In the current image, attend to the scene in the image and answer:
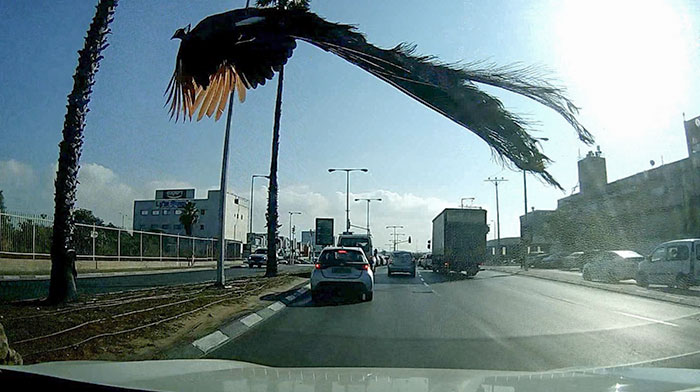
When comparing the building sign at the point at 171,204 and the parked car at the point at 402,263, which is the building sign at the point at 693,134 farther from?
the building sign at the point at 171,204

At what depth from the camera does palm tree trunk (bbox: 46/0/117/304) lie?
388 inches

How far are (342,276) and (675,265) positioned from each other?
13.3m

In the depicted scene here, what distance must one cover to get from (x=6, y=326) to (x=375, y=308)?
28.4 ft

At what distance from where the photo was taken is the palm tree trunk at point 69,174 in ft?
32.3

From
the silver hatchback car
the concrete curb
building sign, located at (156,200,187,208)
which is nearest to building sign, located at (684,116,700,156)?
the silver hatchback car

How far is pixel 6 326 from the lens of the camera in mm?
7785

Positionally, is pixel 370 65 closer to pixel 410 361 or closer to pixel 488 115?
pixel 488 115

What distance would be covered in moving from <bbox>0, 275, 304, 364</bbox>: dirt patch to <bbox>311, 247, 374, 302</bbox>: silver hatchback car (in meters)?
3.35

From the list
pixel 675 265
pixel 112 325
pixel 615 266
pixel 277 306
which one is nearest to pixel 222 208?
pixel 277 306

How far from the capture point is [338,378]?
15.0ft

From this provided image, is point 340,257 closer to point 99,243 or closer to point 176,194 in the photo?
point 99,243

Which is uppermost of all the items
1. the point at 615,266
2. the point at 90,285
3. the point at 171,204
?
the point at 171,204

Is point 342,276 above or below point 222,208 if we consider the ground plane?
below

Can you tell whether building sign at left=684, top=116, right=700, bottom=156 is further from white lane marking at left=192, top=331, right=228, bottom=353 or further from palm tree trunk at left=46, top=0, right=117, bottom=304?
palm tree trunk at left=46, top=0, right=117, bottom=304
